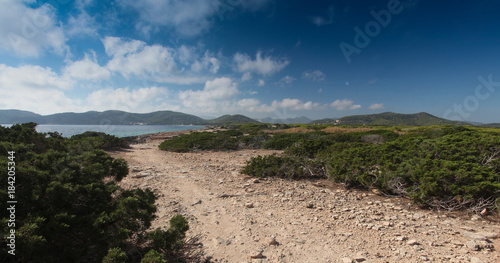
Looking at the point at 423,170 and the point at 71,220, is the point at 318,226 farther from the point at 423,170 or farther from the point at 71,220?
the point at 71,220

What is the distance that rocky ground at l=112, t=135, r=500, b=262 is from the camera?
3207mm

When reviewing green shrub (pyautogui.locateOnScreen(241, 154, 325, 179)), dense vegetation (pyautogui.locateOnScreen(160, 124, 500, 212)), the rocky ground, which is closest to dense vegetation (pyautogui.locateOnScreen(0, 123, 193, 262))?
the rocky ground

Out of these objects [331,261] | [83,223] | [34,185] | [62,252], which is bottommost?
[331,261]

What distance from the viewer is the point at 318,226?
13.6 feet

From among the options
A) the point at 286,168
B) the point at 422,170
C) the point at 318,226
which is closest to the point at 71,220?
the point at 318,226

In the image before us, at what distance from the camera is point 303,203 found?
5.35 meters

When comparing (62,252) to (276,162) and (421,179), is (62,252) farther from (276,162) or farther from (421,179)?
(421,179)

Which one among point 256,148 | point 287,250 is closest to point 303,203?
point 287,250

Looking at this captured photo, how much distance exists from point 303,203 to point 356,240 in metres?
1.80

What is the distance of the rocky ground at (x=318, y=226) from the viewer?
3207 millimetres

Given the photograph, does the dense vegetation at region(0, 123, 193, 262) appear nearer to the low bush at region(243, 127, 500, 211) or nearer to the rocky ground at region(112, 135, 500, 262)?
the rocky ground at region(112, 135, 500, 262)

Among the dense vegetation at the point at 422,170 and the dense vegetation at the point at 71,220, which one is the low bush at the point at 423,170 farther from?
the dense vegetation at the point at 71,220

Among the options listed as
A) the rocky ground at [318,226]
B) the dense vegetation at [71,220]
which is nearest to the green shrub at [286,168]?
the rocky ground at [318,226]

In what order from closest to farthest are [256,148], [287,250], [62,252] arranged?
1. [62,252]
2. [287,250]
3. [256,148]
